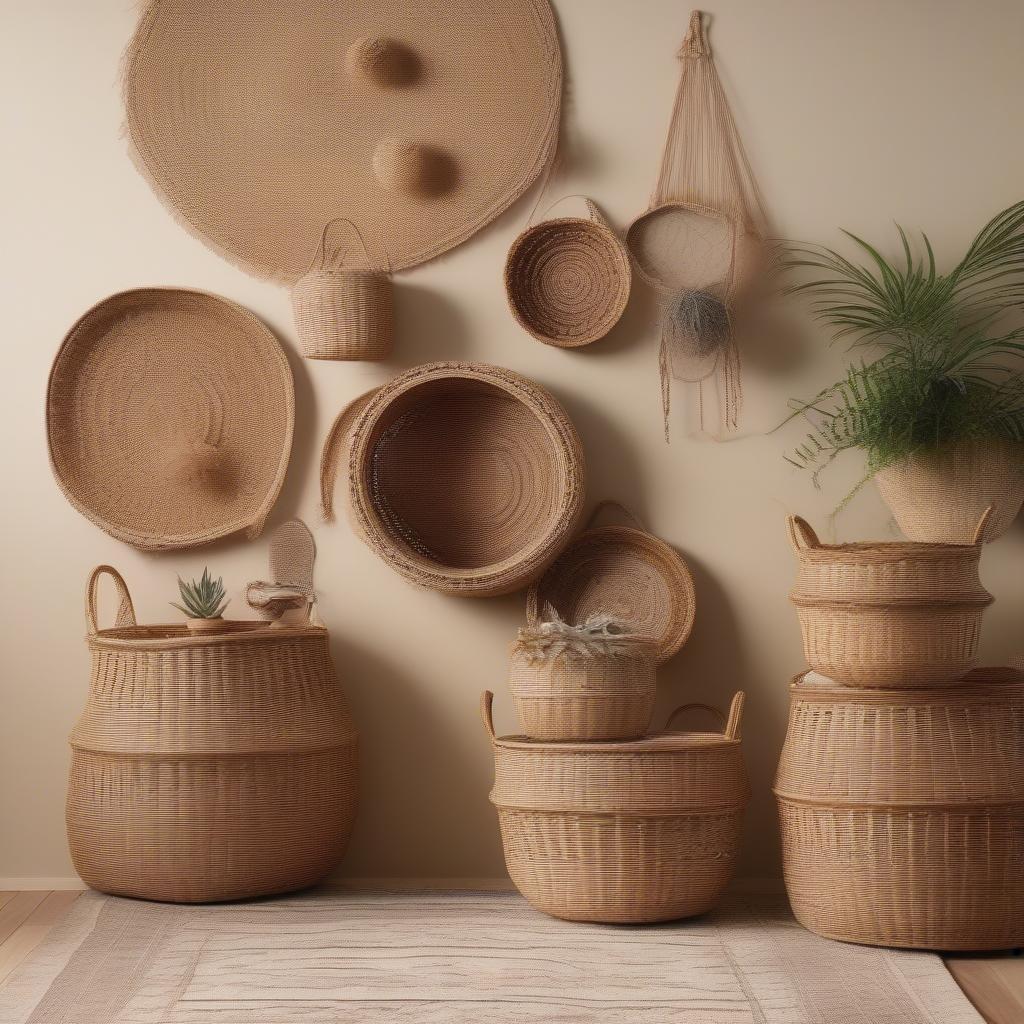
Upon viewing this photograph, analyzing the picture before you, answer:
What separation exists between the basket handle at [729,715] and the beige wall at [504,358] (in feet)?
0.16

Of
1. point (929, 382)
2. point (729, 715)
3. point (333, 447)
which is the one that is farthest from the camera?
point (333, 447)

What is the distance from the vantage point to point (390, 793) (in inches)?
129

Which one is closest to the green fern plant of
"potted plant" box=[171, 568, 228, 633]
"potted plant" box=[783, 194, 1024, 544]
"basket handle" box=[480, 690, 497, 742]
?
"potted plant" box=[783, 194, 1024, 544]

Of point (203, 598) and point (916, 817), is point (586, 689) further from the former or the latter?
point (203, 598)

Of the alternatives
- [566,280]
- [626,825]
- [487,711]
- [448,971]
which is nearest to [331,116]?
[566,280]

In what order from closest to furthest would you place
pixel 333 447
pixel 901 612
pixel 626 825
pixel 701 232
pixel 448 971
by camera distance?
1. pixel 448 971
2. pixel 901 612
3. pixel 626 825
4. pixel 701 232
5. pixel 333 447

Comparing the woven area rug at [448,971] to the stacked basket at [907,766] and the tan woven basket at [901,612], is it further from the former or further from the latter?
the tan woven basket at [901,612]

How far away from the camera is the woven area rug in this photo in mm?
2293

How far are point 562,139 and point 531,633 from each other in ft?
4.18

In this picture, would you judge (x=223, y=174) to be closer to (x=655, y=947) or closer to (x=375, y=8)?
(x=375, y=8)

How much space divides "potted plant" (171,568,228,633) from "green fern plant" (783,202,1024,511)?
144 centimetres

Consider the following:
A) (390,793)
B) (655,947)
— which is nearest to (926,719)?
(655,947)

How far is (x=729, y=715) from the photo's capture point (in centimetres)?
302

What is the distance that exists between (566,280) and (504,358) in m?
0.25
